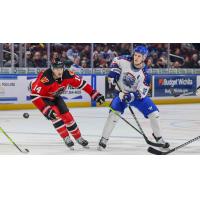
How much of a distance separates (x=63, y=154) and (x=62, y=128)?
283 mm

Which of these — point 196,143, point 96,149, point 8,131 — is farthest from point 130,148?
point 8,131

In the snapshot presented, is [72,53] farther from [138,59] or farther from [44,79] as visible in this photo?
[138,59]

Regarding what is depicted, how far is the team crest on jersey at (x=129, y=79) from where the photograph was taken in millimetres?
6715

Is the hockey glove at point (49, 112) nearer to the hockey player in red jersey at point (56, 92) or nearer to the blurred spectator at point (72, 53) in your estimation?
the hockey player in red jersey at point (56, 92)

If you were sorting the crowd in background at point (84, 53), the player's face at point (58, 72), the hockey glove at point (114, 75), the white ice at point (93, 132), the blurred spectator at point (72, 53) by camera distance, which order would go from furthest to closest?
the blurred spectator at point (72, 53), the crowd in background at point (84, 53), the white ice at point (93, 132), the player's face at point (58, 72), the hockey glove at point (114, 75)

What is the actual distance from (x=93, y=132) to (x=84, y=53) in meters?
3.09

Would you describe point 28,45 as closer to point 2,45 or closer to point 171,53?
point 2,45

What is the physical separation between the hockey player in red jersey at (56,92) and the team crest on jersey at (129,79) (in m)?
0.29

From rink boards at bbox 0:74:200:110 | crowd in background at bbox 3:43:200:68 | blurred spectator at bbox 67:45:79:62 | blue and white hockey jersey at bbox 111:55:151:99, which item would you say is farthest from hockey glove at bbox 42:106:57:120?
rink boards at bbox 0:74:200:110

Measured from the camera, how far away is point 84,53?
37.5ft

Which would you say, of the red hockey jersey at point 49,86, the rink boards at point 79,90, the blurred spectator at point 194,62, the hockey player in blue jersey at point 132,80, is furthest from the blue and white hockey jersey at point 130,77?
the blurred spectator at point 194,62

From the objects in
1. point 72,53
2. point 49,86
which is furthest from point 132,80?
point 72,53

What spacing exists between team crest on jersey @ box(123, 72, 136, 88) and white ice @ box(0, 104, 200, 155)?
2.72 feet

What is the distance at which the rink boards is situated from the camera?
37.6ft
